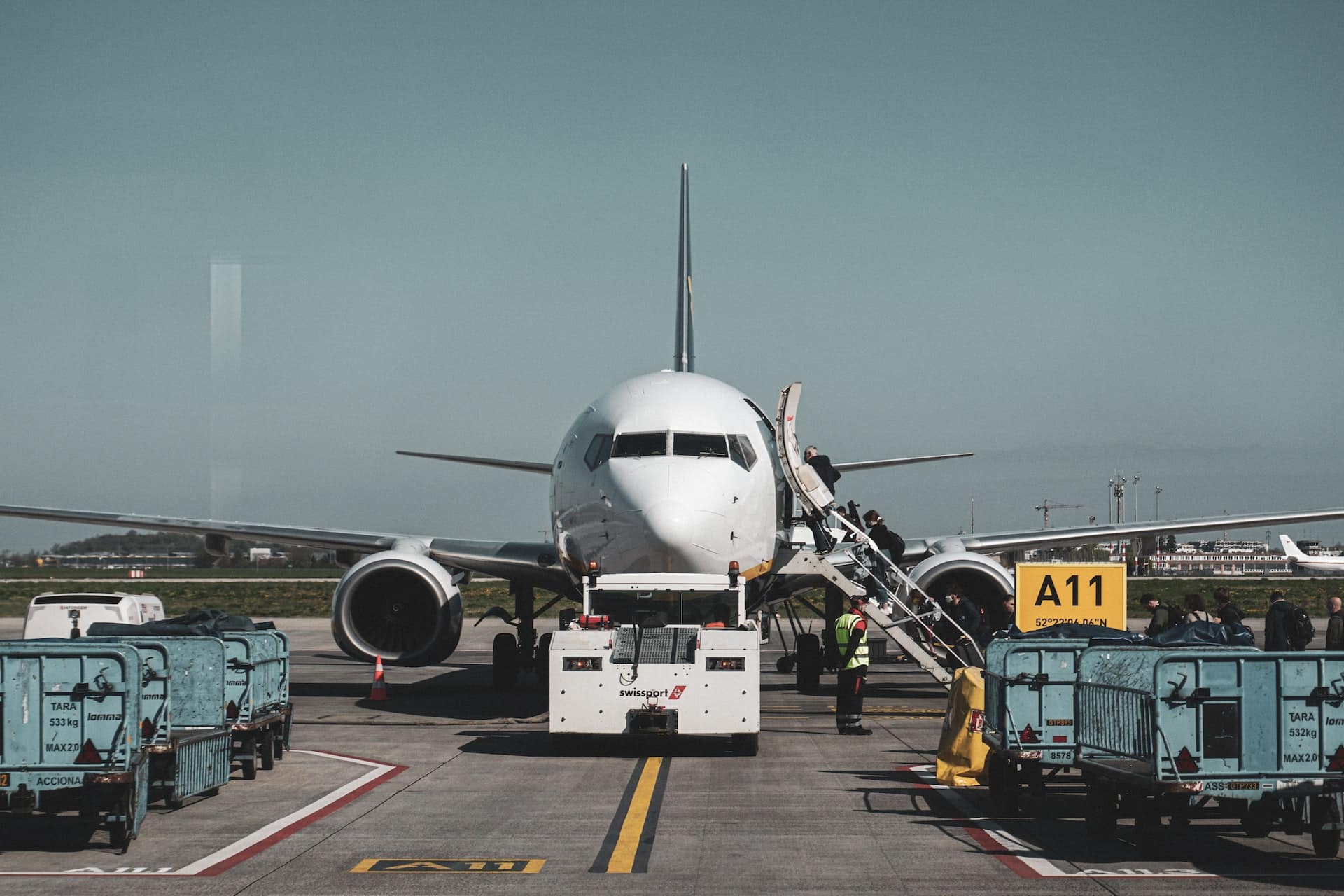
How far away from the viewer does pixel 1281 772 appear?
8539mm

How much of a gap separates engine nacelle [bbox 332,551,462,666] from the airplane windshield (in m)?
4.22

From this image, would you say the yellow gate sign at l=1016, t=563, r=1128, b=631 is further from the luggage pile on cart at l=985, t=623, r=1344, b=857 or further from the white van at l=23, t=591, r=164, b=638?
the white van at l=23, t=591, r=164, b=638

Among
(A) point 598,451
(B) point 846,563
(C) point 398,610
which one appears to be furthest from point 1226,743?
(C) point 398,610

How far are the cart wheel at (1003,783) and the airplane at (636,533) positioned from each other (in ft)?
17.5

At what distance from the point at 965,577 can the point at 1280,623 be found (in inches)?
185

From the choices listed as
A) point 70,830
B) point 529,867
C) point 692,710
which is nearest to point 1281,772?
point 529,867

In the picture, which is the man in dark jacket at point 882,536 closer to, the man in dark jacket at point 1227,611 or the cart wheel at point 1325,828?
the man in dark jacket at point 1227,611

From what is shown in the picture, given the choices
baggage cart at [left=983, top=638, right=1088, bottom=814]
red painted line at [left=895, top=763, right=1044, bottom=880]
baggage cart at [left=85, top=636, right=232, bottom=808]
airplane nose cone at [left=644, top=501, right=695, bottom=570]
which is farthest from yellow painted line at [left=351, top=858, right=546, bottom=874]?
airplane nose cone at [left=644, top=501, right=695, bottom=570]

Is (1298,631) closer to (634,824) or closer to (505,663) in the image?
(634,824)

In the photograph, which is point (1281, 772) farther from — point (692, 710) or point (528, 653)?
point (528, 653)

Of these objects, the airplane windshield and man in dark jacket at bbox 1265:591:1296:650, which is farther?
man in dark jacket at bbox 1265:591:1296:650

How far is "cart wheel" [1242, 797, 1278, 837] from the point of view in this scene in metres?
8.66

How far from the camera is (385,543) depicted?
21922 mm

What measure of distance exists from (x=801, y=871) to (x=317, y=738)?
28.4ft
